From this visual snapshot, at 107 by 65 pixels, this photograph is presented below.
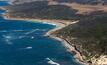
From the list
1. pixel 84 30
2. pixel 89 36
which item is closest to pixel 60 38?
pixel 84 30

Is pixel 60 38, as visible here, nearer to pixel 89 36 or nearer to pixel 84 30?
pixel 84 30

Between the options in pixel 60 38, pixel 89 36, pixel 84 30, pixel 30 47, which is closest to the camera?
pixel 30 47

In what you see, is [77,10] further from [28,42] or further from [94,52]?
[94,52]

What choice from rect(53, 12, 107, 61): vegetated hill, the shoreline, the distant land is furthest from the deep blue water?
the distant land

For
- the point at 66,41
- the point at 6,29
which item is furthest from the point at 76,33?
the point at 6,29

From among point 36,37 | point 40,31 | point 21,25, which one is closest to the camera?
point 36,37

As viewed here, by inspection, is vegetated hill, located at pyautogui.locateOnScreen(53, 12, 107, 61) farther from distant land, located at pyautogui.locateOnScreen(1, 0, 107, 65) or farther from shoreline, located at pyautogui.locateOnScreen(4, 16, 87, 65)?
shoreline, located at pyautogui.locateOnScreen(4, 16, 87, 65)

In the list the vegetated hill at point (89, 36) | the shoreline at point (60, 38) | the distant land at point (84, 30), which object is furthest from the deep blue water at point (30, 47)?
the distant land at point (84, 30)
